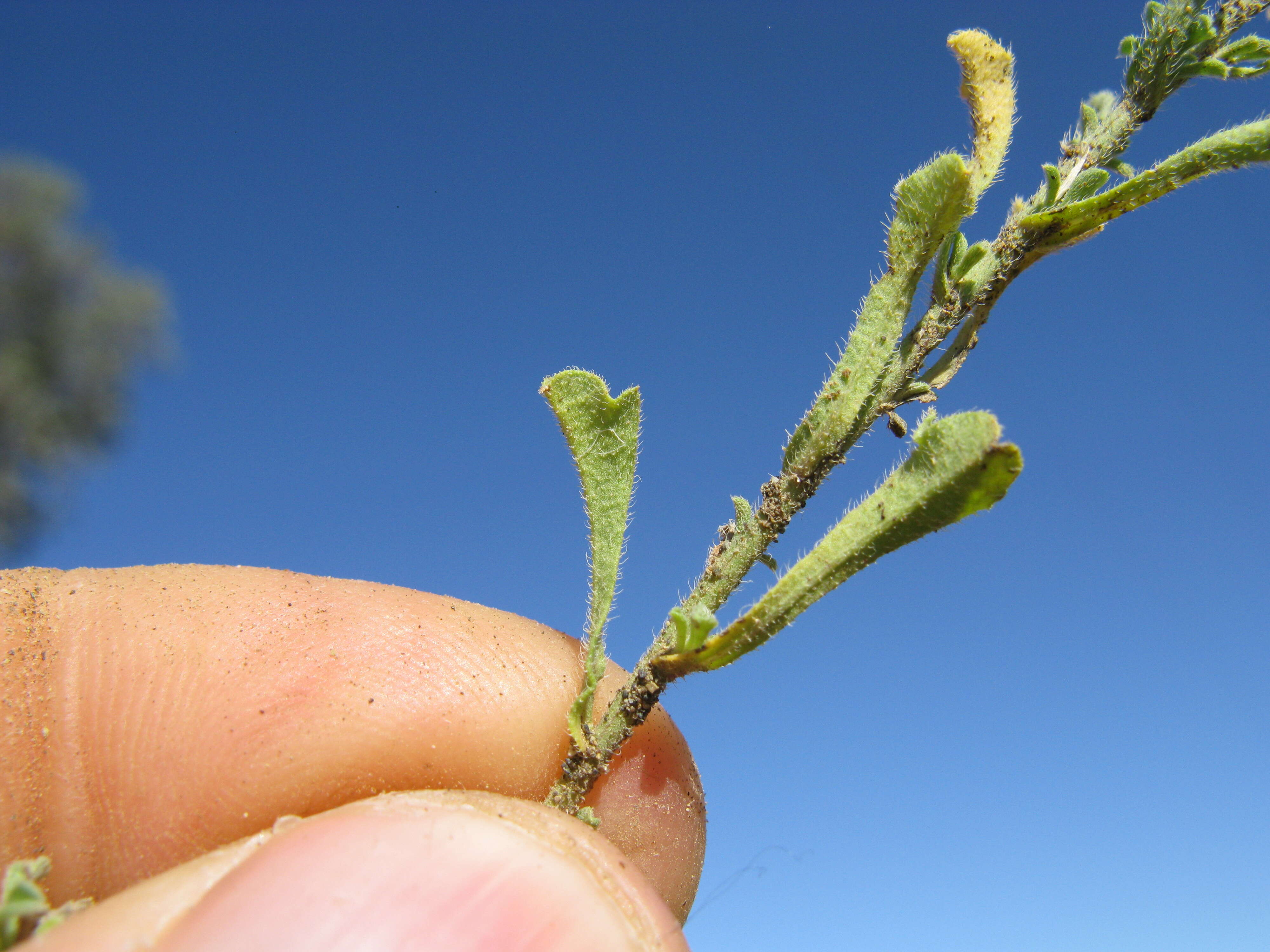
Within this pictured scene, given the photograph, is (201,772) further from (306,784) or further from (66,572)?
(66,572)

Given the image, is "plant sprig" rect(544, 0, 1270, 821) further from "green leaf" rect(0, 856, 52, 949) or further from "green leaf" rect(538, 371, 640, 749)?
"green leaf" rect(0, 856, 52, 949)

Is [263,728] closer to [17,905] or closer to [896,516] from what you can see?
[17,905]

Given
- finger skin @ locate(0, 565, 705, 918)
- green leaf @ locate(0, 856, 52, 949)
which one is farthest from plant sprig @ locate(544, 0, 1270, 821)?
green leaf @ locate(0, 856, 52, 949)

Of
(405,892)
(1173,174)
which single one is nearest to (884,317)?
(1173,174)

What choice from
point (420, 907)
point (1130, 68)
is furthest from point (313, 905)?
point (1130, 68)

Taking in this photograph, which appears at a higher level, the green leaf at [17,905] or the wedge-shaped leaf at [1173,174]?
the wedge-shaped leaf at [1173,174]

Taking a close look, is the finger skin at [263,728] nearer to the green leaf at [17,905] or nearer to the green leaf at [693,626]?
the green leaf at [693,626]

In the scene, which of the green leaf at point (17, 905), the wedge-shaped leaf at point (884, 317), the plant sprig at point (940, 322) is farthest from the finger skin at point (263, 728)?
the wedge-shaped leaf at point (884, 317)

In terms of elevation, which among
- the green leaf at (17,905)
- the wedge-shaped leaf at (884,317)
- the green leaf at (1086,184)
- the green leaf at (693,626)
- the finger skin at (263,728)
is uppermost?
the green leaf at (1086,184)
